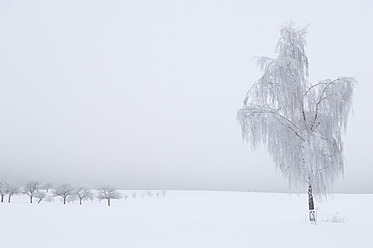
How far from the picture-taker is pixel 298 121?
1355 cm

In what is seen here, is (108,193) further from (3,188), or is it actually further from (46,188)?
(3,188)

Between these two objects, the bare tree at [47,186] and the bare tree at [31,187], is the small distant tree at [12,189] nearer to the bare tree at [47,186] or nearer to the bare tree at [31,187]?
the bare tree at [31,187]

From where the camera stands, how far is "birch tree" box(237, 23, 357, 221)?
42.5ft

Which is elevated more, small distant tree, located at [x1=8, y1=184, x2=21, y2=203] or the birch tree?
the birch tree

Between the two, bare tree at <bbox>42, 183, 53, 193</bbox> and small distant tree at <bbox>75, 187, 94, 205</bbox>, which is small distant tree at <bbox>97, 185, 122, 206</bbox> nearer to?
small distant tree at <bbox>75, 187, 94, 205</bbox>

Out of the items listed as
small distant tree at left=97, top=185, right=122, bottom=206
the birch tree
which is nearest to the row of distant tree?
small distant tree at left=97, top=185, right=122, bottom=206

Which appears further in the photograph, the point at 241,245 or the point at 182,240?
the point at 182,240

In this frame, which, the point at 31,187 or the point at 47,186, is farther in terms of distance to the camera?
the point at 47,186

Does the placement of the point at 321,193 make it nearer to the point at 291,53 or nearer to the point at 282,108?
the point at 282,108

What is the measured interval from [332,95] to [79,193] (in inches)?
2412

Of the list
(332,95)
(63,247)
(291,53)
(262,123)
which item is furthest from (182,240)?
(291,53)

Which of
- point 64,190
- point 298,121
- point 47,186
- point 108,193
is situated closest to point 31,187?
point 47,186

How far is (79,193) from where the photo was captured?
207 feet

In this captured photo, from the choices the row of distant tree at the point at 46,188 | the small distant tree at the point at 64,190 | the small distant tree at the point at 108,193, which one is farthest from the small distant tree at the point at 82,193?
the small distant tree at the point at 108,193
